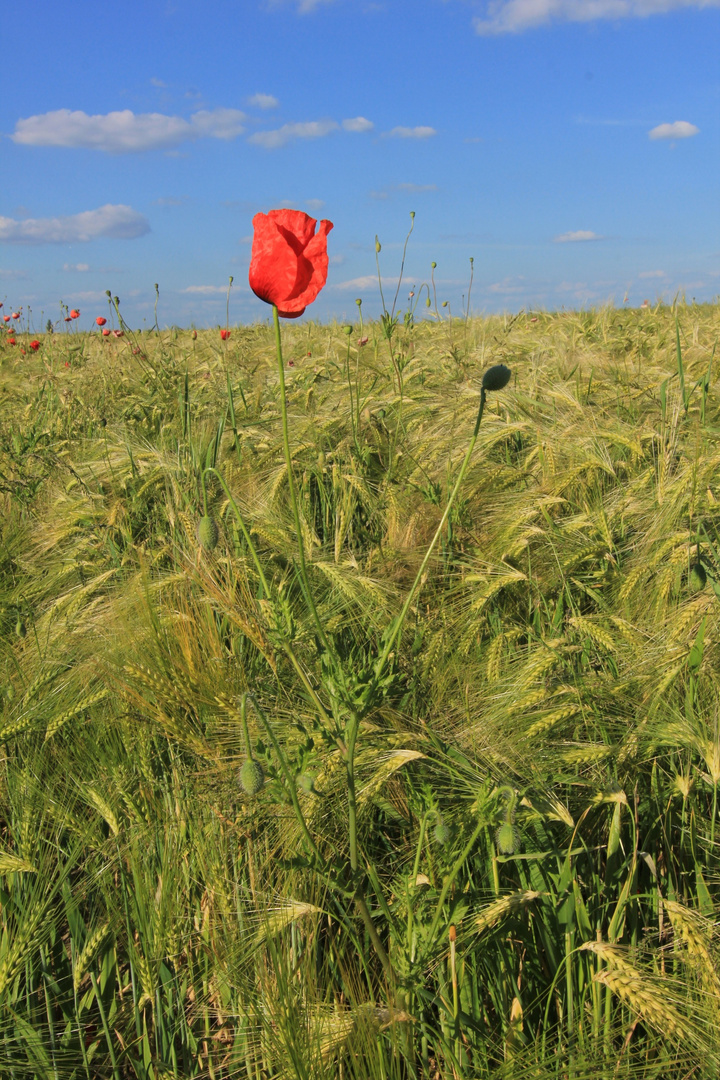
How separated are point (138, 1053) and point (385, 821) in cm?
50

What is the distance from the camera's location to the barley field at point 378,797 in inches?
37.1

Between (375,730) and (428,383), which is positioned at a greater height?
(428,383)

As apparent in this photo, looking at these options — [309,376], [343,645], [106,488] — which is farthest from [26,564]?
[309,376]

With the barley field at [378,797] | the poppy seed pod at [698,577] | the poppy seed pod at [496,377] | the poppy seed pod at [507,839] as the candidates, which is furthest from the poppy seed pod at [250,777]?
the poppy seed pod at [698,577]

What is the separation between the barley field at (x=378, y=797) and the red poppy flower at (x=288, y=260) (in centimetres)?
16

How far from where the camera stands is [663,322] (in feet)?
20.0

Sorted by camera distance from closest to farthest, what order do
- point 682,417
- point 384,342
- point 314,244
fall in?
point 314,244, point 682,417, point 384,342

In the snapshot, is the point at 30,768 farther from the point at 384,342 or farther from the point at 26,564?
the point at 384,342

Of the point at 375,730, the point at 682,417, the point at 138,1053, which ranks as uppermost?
the point at 682,417

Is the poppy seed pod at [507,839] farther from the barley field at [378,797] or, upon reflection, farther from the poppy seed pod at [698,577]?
the poppy seed pod at [698,577]

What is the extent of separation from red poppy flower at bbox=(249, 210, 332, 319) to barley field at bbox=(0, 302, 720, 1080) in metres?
0.16

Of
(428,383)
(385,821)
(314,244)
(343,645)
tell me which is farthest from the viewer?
(428,383)

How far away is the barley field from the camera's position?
0.94 m

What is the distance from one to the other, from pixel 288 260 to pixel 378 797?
31.4 inches
